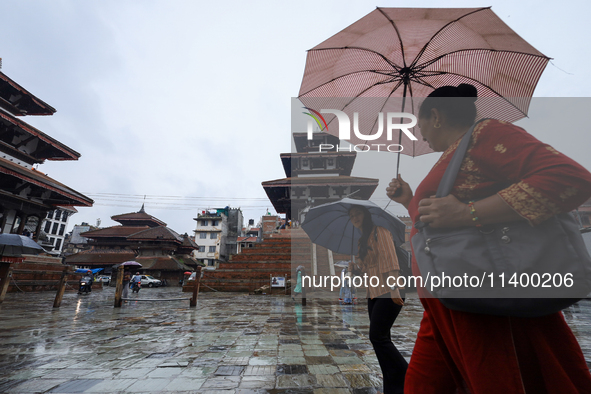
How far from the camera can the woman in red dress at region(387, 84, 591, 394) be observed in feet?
2.82

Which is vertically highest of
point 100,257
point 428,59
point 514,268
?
point 100,257

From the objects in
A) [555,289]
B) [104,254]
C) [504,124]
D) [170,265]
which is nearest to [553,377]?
[555,289]

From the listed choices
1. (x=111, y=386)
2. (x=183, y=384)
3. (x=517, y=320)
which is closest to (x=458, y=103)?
(x=517, y=320)

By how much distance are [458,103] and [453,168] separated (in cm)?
34

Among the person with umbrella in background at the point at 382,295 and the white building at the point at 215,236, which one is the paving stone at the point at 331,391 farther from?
the white building at the point at 215,236

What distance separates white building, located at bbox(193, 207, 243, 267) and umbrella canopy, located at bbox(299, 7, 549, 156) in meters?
47.1

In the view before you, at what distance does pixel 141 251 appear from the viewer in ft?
99.3

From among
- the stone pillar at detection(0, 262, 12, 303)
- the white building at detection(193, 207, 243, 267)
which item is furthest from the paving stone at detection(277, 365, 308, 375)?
the white building at detection(193, 207, 243, 267)

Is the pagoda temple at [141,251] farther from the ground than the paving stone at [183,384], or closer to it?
farther from the ground

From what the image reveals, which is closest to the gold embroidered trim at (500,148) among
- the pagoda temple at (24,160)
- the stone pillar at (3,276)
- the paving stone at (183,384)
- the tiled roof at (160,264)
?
the paving stone at (183,384)

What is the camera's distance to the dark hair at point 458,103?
1.21 metres

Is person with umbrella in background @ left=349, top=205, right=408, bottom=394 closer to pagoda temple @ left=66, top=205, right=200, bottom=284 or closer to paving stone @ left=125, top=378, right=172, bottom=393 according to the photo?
paving stone @ left=125, top=378, right=172, bottom=393

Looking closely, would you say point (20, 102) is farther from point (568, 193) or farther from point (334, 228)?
point (568, 193)

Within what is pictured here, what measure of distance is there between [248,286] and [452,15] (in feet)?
48.8
